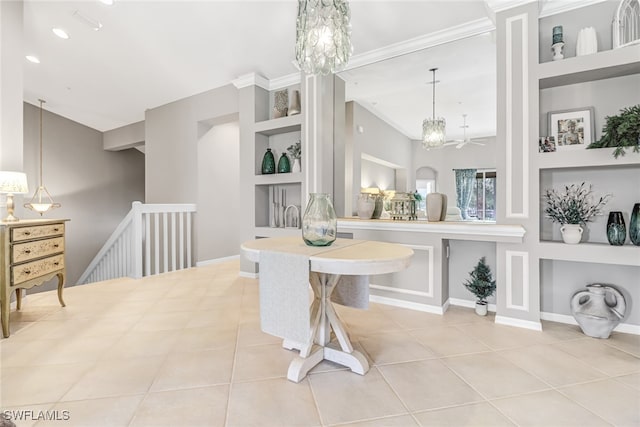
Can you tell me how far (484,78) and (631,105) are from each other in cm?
119

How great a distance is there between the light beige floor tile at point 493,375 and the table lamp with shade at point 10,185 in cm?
349

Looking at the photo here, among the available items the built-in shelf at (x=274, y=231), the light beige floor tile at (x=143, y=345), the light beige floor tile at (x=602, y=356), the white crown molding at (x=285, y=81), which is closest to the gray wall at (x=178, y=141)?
the white crown molding at (x=285, y=81)

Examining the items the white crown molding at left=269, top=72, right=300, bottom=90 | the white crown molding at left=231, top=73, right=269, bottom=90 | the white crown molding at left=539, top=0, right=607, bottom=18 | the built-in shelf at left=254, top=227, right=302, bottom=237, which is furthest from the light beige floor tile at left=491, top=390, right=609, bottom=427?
the white crown molding at left=231, top=73, right=269, bottom=90

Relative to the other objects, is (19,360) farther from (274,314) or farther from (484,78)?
(484,78)

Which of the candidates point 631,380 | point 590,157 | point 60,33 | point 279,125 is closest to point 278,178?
point 279,125

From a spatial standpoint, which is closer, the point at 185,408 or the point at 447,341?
the point at 185,408

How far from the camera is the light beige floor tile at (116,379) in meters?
1.55

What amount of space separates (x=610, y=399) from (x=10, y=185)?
4214 millimetres

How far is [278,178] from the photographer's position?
3.85 metres

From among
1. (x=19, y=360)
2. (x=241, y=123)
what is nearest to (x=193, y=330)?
(x=19, y=360)

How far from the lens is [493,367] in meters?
1.82

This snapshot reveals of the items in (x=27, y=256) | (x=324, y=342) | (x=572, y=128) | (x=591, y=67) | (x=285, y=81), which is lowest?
(x=324, y=342)

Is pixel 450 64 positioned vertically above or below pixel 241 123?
above

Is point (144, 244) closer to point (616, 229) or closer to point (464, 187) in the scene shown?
point (464, 187)
